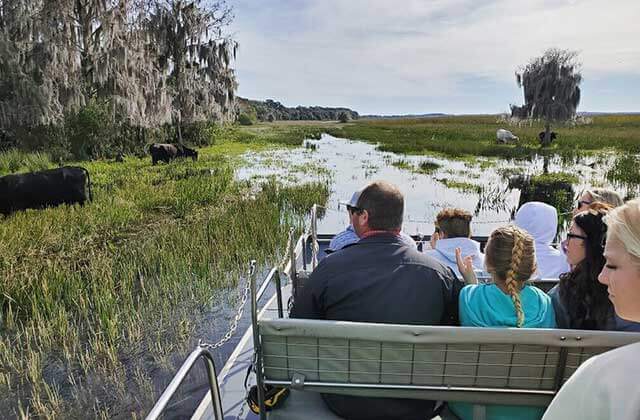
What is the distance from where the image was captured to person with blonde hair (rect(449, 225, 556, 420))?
6.85ft

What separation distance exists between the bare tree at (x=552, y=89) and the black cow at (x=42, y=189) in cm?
2615

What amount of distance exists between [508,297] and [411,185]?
12588 millimetres

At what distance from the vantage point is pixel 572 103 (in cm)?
2841

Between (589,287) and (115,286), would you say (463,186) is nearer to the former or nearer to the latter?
(115,286)

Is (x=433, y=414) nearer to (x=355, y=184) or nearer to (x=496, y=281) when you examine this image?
(x=496, y=281)

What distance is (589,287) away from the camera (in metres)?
2.19

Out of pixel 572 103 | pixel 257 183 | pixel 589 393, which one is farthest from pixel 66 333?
pixel 572 103

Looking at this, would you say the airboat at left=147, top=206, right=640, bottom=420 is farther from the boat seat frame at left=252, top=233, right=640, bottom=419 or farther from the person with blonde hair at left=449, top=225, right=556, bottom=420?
the person with blonde hair at left=449, top=225, right=556, bottom=420

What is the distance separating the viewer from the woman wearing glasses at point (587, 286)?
2.18 metres

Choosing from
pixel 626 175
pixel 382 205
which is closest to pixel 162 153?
pixel 626 175

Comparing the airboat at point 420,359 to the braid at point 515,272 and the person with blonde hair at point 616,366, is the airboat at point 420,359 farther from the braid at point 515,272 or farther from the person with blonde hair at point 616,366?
the person with blonde hair at point 616,366

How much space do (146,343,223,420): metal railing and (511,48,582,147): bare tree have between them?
2958cm

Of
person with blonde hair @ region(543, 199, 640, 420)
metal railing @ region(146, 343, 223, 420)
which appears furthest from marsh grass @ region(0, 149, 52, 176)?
person with blonde hair @ region(543, 199, 640, 420)

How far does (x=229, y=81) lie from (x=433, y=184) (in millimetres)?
14991
